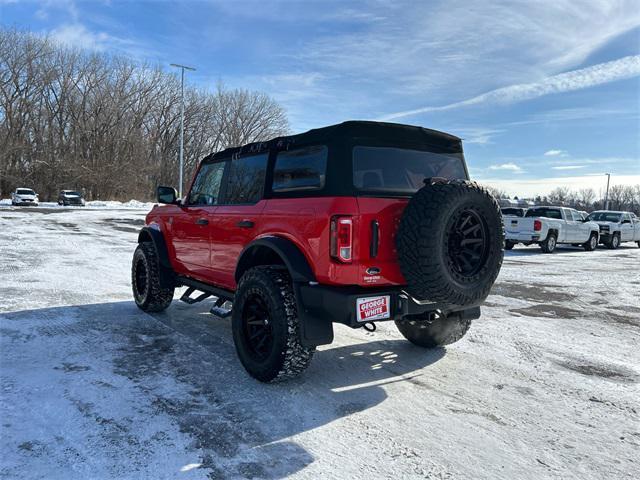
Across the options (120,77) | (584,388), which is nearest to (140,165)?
(120,77)

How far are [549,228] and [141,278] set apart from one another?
15.1m

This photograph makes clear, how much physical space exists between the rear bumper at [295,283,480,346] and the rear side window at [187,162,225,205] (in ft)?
6.59

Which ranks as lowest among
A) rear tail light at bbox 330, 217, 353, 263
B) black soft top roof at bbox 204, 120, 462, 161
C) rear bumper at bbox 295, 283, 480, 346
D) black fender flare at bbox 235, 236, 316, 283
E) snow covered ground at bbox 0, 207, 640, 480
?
snow covered ground at bbox 0, 207, 640, 480

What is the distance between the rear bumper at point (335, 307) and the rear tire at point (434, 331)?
0.99 m

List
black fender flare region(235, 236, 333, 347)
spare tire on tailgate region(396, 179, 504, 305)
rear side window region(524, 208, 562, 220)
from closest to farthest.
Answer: spare tire on tailgate region(396, 179, 504, 305) → black fender flare region(235, 236, 333, 347) → rear side window region(524, 208, 562, 220)

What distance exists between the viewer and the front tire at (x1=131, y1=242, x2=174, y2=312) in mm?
5867

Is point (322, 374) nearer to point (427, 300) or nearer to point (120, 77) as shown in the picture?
point (427, 300)

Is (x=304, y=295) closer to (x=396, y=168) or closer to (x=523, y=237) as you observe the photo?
(x=396, y=168)

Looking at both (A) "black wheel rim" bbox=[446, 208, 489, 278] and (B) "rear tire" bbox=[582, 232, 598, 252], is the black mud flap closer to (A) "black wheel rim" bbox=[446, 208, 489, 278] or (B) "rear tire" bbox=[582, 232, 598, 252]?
(A) "black wheel rim" bbox=[446, 208, 489, 278]

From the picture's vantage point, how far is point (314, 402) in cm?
354

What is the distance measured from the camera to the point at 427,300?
3574 mm

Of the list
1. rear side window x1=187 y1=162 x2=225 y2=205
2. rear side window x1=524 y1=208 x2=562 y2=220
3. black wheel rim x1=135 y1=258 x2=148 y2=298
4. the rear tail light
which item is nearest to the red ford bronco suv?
the rear tail light

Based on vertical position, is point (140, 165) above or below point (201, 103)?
below

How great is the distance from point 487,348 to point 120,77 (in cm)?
5864
